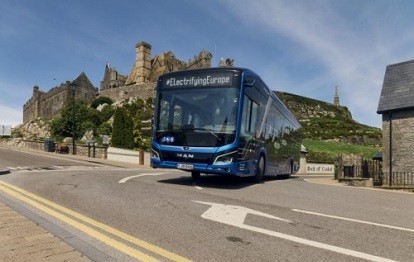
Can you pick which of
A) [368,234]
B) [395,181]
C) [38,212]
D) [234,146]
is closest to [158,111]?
[234,146]

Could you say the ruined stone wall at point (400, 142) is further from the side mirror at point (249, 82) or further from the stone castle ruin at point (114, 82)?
the stone castle ruin at point (114, 82)

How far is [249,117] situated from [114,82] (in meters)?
91.7

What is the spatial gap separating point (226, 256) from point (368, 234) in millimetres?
2290

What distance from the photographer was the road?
4051mm

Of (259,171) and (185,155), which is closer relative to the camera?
(185,155)

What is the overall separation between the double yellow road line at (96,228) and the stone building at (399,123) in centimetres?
2275

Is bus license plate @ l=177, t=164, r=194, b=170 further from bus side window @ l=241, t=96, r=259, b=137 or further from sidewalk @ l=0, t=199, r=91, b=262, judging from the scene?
sidewalk @ l=0, t=199, r=91, b=262

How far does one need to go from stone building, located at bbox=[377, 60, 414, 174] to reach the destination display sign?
17.5m

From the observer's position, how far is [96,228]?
493cm

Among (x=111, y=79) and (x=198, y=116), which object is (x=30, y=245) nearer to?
(x=198, y=116)

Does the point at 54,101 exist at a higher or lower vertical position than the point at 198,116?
higher

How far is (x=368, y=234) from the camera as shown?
5016 millimetres

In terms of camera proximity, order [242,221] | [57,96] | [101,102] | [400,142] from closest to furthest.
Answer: [242,221], [400,142], [101,102], [57,96]

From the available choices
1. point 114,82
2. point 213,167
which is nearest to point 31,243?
point 213,167
